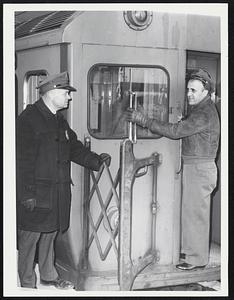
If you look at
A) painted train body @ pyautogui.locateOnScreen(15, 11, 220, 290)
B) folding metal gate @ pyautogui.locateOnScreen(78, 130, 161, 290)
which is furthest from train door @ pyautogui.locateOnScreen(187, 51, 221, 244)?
folding metal gate @ pyautogui.locateOnScreen(78, 130, 161, 290)

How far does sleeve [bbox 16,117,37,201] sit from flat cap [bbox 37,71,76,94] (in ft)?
0.77

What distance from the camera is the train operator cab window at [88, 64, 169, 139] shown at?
13.3ft

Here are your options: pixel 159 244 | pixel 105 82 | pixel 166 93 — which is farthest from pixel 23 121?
pixel 159 244

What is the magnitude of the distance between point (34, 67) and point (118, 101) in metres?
0.61

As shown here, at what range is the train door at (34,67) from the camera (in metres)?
4.06

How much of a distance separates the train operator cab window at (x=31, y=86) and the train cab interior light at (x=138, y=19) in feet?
2.19

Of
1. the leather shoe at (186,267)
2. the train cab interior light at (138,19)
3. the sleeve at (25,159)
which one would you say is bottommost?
the leather shoe at (186,267)

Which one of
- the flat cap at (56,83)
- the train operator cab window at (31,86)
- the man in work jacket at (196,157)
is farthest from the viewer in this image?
the train operator cab window at (31,86)

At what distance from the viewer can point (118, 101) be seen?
4074 millimetres

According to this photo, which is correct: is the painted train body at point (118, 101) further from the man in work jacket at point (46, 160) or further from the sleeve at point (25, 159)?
the sleeve at point (25, 159)

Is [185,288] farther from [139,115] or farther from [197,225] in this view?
[139,115]

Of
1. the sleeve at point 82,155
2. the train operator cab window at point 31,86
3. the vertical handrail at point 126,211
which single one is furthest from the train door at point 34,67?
the vertical handrail at point 126,211

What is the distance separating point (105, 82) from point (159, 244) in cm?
108

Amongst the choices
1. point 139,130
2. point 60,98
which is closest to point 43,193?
point 60,98
